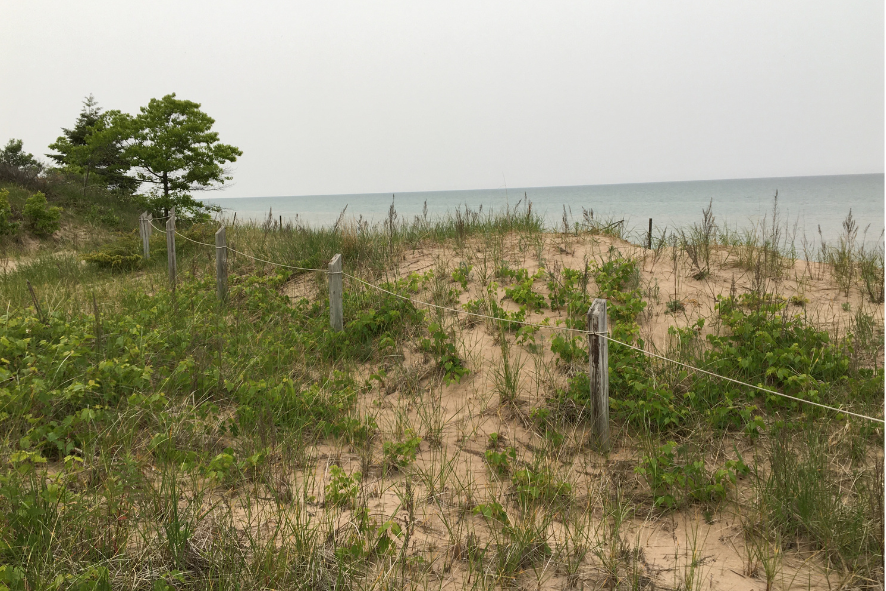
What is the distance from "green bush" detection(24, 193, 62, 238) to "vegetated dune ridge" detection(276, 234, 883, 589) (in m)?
12.3

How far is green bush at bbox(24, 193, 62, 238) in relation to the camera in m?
14.9

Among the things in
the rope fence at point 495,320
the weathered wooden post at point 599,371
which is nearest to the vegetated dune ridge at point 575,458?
the weathered wooden post at point 599,371

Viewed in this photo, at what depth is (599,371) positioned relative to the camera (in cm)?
443

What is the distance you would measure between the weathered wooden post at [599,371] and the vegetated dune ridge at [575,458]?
19 cm

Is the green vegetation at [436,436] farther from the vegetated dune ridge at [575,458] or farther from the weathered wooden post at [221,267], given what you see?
the weathered wooden post at [221,267]

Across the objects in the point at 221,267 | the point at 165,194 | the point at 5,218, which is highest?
the point at 165,194

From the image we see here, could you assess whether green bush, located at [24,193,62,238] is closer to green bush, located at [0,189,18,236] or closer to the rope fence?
green bush, located at [0,189,18,236]

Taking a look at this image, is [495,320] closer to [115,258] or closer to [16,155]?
[115,258]

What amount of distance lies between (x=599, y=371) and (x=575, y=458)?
734 mm

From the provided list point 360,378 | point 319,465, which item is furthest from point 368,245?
point 319,465

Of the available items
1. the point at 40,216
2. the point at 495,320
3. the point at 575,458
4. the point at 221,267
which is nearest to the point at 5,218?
the point at 40,216

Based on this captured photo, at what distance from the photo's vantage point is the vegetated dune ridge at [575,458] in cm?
315

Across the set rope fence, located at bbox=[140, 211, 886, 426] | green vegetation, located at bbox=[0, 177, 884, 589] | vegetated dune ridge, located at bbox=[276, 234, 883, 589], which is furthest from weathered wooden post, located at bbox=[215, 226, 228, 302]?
vegetated dune ridge, located at bbox=[276, 234, 883, 589]

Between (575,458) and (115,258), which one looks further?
(115,258)
